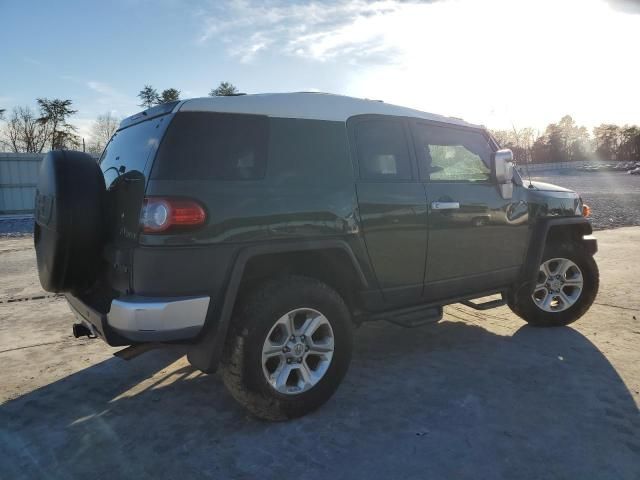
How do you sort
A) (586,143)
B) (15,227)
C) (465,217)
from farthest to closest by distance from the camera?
1. (586,143)
2. (15,227)
3. (465,217)

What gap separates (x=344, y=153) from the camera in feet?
10.8

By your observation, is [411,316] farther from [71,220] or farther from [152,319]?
[71,220]

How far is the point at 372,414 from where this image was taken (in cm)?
304

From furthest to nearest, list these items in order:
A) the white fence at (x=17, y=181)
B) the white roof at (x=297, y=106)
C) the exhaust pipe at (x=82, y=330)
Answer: the white fence at (x=17, y=181) → the exhaust pipe at (x=82, y=330) → the white roof at (x=297, y=106)

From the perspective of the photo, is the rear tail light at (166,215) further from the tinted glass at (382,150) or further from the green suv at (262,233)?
the tinted glass at (382,150)

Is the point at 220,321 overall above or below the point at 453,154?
below

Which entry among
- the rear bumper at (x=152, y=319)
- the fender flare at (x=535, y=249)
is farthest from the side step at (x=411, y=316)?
the rear bumper at (x=152, y=319)

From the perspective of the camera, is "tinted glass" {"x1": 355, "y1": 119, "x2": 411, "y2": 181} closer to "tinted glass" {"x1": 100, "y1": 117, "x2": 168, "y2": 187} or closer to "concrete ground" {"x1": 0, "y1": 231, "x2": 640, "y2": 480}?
"tinted glass" {"x1": 100, "y1": 117, "x2": 168, "y2": 187}

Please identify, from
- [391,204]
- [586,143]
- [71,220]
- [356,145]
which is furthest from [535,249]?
[586,143]

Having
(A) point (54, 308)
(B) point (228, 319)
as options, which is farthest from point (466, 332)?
(A) point (54, 308)

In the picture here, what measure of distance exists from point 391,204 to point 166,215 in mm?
1551

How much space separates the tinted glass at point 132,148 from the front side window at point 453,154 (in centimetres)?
193

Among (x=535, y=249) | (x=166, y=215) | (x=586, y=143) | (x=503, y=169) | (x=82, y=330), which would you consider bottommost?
(x=82, y=330)

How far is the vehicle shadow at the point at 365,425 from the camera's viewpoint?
249 cm
